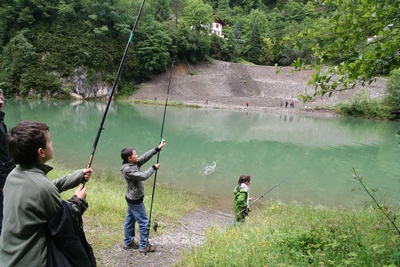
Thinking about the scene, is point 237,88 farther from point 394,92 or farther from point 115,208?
point 115,208

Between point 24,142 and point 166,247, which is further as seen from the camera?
point 166,247

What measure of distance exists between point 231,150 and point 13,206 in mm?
16439

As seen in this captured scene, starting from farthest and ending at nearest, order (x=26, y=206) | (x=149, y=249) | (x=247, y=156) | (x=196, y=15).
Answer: (x=196, y=15) < (x=247, y=156) < (x=149, y=249) < (x=26, y=206)

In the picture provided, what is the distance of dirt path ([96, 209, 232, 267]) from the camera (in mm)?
4129

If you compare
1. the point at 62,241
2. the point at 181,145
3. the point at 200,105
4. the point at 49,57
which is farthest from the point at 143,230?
the point at 49,57

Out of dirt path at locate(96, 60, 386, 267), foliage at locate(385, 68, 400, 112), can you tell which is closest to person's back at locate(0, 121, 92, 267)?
dirt path at locate(96, 60, 386, 267)

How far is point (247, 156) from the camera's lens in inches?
655

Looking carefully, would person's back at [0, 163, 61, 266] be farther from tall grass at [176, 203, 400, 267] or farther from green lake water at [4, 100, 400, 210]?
green lake water at [4, 100, 400, 210]

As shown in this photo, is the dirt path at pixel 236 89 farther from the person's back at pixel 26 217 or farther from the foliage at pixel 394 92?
the person's back at pixel 26 217

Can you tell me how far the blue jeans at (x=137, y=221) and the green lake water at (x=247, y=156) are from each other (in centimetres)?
511

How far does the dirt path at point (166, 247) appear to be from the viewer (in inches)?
163

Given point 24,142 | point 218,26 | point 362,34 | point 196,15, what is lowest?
point 24,142

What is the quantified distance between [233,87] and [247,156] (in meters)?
37.6

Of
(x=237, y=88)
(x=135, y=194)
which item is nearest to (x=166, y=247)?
(x=135, y=194)
